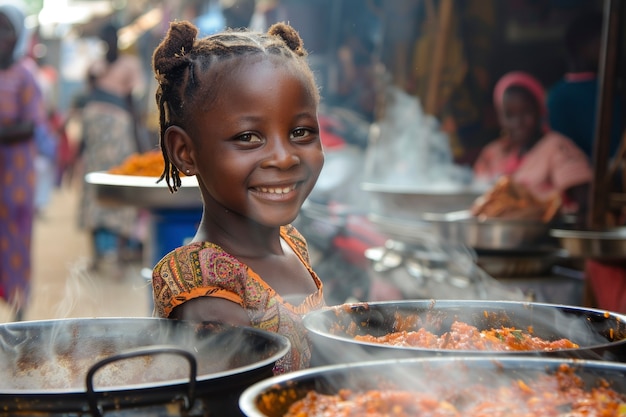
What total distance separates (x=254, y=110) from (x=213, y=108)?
0.33 ft

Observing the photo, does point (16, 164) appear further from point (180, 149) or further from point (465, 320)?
point (465, 320)

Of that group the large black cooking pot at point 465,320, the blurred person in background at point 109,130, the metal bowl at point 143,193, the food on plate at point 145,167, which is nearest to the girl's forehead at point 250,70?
the large black cooking pot at point 465,320

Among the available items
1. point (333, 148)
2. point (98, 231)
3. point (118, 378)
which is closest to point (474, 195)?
point (333, 148)

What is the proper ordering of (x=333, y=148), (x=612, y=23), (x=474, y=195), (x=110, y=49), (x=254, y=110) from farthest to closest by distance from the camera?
(x=110, y=49)
(x=333, y=148)
(x=474, y=195)
(x=612, y=23)
(x=254, y=110)

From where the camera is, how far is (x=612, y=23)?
403cm

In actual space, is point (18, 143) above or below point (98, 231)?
above

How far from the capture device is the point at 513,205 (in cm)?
435

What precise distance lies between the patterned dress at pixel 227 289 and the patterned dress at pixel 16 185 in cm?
496

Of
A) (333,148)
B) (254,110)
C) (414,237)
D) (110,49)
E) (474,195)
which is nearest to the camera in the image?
(254,110)

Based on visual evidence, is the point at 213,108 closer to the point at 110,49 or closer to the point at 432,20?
the point at 432,20

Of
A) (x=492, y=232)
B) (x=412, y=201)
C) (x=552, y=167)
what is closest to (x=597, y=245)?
(x=492, y=232)

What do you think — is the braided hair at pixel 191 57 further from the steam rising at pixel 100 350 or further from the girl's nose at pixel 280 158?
the steam rising at pixel 100 350

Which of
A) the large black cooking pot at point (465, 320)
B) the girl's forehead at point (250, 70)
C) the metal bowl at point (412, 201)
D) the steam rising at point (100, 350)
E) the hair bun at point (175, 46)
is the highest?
the hair bun at point (175, 46)

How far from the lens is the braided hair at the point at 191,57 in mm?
1974
